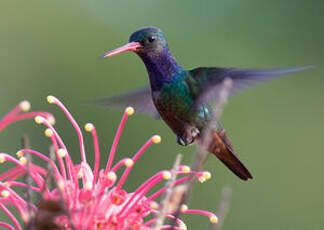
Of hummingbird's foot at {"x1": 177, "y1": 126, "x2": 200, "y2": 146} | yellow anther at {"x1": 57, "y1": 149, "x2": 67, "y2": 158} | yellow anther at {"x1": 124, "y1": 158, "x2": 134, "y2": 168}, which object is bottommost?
yellow anther at {"x1": 124, "y1": 158, "x2": 134, "y2": 168}

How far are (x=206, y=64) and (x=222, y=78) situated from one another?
420 cm

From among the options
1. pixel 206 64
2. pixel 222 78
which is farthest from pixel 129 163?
pixel 206 64

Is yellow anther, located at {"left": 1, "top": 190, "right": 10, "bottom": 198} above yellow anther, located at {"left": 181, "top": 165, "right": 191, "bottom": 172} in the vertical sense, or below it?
below

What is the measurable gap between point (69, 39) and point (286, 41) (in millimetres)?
2917

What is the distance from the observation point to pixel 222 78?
124 inches

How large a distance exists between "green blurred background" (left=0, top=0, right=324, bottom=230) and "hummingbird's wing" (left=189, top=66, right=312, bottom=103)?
253 centimetres

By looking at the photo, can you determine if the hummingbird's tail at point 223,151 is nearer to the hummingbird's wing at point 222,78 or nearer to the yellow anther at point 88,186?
the hummingbird's wing at point 222,78

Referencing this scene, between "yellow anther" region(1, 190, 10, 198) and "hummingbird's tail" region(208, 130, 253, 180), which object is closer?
"yellow anther" region(1, 190, 10, 198)

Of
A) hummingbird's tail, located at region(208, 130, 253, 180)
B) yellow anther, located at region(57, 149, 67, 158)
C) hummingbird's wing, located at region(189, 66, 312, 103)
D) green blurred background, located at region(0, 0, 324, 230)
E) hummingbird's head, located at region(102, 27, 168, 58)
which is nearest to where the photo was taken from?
yellow anther, located at region(57, 149, 67, 158)

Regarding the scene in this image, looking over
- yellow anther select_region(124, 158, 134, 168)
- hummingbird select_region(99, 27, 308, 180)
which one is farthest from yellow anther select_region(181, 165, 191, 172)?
hummingbird select_region(99, 27, 308, 180)

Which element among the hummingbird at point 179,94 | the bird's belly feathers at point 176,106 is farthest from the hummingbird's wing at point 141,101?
the bird's belly feathers at point 176,106

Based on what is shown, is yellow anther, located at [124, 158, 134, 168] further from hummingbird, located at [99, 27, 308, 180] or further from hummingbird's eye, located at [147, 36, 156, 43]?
hummingbird's eye, located at [147, 36, 156, 43]

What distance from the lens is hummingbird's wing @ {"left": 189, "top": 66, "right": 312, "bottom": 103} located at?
2.85 metres

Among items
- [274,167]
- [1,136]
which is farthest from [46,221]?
[274,167]
